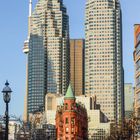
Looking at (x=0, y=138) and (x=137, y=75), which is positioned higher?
(x=137, y=75)

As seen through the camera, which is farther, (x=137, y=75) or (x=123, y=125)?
(x=137, y=75)

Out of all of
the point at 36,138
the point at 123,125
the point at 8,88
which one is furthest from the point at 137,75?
the point at 8,88

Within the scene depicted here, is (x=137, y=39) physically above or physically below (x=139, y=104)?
above

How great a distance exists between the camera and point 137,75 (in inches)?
5984

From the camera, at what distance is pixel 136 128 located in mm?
100812

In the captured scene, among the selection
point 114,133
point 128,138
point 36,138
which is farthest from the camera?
point 36,138

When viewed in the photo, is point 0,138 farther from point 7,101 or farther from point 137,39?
point 7,101

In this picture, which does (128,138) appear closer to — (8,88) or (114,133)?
(114,133)

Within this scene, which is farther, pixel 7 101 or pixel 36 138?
pixel 36 138

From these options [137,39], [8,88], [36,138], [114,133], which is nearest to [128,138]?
[114,133]

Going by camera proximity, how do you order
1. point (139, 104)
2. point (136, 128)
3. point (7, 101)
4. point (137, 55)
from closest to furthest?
point (7, 101)
point (136, 128)
point (139, 104)
point (137, 55)

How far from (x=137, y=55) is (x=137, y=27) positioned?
9.34 metres

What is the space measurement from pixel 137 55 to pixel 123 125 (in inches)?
1842

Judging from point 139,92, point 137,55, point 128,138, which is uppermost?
point 137,55
